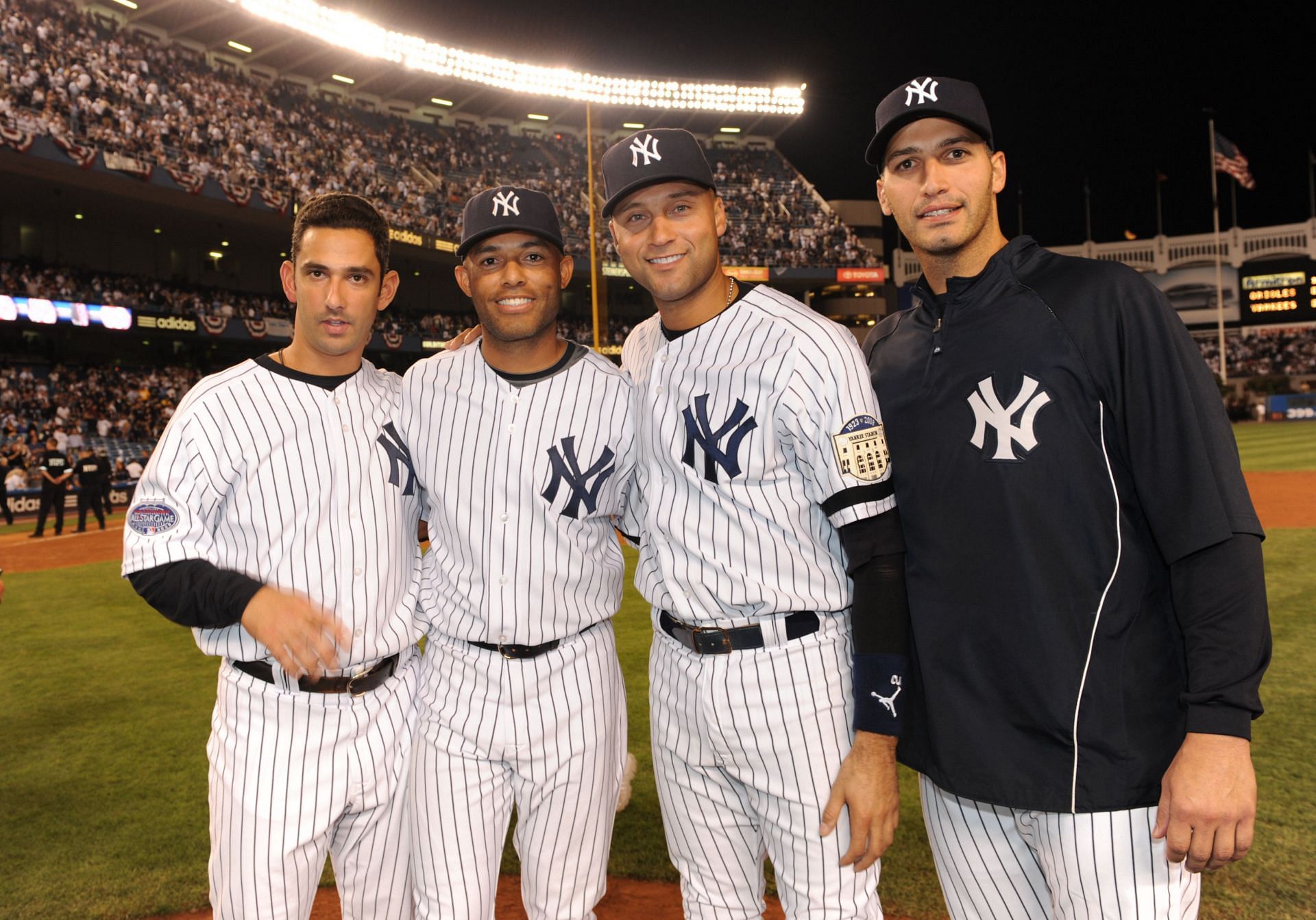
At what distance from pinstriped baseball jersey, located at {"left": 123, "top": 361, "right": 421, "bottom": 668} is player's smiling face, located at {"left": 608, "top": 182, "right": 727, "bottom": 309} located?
97 cm

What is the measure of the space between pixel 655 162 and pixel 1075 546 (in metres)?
1.46

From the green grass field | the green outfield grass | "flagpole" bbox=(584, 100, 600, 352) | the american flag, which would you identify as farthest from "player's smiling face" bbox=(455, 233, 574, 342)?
the american flag

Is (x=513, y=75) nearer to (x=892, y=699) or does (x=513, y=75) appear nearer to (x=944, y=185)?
(x=944, y=185)

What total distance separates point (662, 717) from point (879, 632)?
25.8 inches

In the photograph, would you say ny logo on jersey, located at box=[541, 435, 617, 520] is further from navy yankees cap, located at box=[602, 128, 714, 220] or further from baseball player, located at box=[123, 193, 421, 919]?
navy yankees cap, located at box=[602, 128, 714, 220]

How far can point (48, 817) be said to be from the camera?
439 cm

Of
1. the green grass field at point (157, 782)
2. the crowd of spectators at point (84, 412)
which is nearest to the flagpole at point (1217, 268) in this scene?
the green grass field at point (157, 782)

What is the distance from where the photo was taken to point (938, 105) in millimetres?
2086

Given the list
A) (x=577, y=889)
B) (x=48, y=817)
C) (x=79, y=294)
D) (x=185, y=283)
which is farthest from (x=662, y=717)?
(x=185, y=283)

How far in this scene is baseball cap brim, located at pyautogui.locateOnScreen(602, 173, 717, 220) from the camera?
234 cm

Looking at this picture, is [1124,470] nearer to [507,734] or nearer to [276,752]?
[507,734]

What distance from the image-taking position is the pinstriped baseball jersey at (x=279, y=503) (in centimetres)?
231

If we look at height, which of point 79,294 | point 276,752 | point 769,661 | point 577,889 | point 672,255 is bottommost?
point 577,889

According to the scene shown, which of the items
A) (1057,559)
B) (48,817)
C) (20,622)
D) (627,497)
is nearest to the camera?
(1057,559)
